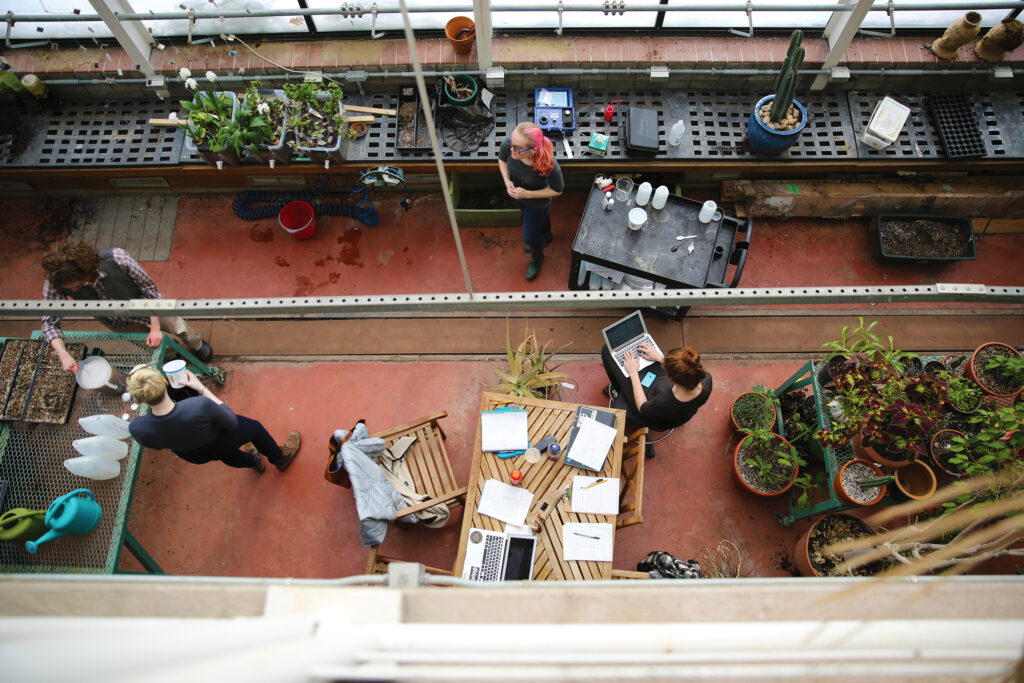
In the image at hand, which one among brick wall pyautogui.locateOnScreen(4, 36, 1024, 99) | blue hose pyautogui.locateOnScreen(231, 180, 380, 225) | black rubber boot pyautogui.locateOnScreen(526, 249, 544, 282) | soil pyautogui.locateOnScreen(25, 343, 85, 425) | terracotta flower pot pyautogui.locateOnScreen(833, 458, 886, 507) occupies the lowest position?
terracotta flower pot pyautogui.locateOnScreen(833, 458, 886, 507)

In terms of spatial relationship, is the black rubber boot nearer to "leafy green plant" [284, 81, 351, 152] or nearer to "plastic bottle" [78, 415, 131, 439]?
"leafy green plant" [284, 81, 351, 152]

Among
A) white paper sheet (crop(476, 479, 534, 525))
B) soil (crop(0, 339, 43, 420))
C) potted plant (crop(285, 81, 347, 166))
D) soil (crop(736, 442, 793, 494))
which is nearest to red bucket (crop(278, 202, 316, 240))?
potted plant (crop(285, 81, 347, 166))

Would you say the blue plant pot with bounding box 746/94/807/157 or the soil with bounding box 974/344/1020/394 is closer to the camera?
the soil with bounding box 974/344/1020/394

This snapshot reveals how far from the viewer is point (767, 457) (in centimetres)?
395

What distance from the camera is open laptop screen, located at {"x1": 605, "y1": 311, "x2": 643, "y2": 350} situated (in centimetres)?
397

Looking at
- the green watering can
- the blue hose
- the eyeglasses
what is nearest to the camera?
the green watering can

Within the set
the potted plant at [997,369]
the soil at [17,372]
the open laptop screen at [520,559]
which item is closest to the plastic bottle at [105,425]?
the soil at [17,372]

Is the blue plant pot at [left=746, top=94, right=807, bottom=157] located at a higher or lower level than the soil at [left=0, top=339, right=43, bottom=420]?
higher

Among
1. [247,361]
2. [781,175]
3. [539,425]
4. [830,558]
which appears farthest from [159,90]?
[830,558]

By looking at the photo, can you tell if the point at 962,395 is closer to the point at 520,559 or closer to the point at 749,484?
the point at 749,484

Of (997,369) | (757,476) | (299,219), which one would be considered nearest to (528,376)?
(757,476)

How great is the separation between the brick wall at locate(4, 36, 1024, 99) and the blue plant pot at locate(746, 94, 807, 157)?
431mm

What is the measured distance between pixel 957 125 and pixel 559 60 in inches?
125

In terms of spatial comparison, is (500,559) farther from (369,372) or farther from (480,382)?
(369,372)
